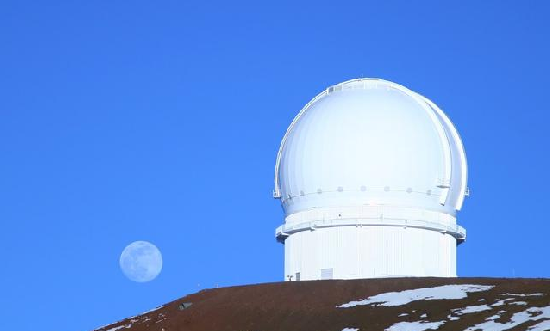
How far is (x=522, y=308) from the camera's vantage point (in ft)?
116

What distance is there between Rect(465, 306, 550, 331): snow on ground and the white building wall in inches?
598

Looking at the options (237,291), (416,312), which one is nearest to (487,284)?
(416,312)

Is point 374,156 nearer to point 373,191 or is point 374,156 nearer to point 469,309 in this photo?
point 373,191

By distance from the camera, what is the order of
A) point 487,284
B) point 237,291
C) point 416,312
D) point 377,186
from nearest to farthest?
point 416,312 → point 487,284 → point 237,291 → point 377,186

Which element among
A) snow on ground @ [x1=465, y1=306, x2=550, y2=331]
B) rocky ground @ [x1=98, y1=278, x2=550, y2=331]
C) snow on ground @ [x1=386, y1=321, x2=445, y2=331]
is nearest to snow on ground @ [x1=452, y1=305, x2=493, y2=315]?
rocky ground @ [x1=98, y1=278, x2=550, y2=331]

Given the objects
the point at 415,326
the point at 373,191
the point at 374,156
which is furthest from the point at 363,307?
the point at 374,156

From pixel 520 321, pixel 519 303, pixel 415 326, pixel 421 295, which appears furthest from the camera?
pixel 421 295

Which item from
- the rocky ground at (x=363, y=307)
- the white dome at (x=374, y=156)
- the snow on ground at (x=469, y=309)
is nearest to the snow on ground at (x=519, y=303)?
the rocky ground at (x=363, y=307)

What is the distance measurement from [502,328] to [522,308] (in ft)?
7.28

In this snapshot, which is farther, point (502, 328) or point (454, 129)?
point (454, 129)

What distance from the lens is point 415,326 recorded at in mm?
35688

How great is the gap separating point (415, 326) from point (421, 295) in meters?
4.52

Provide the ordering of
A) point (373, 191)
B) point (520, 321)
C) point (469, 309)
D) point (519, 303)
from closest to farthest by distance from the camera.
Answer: point (520, 321) < point (519, 303) < point (469, 309) < point (373, 191)

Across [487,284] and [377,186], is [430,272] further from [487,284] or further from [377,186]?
[487,284]
